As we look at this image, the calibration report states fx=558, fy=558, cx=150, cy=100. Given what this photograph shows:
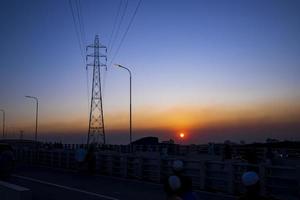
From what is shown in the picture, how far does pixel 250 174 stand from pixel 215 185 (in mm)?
14517

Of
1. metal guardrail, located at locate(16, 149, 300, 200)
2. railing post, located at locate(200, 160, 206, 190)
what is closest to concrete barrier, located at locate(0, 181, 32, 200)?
metal guardrail, located at locate(16, 149, 300, 200)

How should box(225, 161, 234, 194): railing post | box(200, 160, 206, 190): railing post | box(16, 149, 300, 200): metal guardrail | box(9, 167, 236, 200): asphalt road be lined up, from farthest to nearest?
box(200, 160, 206, 190): railing post, box(225, 161, 234, 194): railing post, box(9, 167, 236, 200): asphalt road, box(16, 149, 300, 200): metal guardrail

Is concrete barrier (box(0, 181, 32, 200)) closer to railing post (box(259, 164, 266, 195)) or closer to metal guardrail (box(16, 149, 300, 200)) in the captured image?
metal guardrail (box(16, 149, 300, 200))

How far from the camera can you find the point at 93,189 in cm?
2277

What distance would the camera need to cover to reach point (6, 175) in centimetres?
2609

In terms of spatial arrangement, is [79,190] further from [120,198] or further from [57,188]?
[120,198]

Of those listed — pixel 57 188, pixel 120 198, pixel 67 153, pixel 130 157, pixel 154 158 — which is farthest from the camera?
pixel 67 153

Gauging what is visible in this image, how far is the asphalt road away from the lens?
1977cm

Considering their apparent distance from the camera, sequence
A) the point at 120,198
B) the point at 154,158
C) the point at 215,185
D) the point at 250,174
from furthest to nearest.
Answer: the point at 154,158
the point at 215,185
the point at 120,198
the point at 250,174

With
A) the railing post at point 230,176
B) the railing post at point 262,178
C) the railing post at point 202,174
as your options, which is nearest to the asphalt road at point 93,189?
the railing post at point 230,176

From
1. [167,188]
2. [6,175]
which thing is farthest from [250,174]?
[6,175]

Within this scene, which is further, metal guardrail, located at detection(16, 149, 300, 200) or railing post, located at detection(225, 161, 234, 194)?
railing post, located at detection(225, 161, 234, 194)

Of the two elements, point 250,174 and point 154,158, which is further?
point 154,158

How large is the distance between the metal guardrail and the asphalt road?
0.71 meters
